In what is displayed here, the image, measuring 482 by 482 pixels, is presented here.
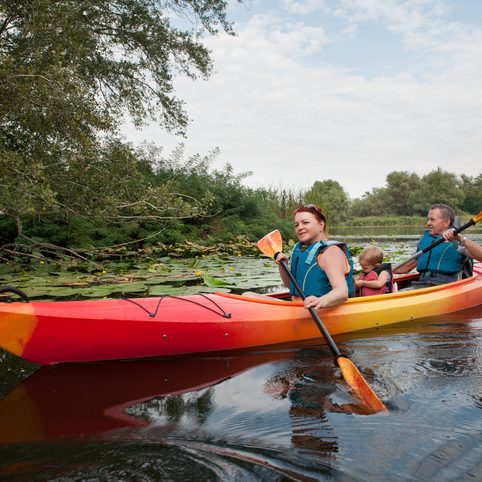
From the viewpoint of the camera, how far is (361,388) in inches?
97.4

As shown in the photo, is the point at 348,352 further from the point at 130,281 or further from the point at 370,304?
the point at 130,281

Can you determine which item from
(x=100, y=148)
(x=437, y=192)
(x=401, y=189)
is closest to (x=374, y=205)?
(x=401, y=189)

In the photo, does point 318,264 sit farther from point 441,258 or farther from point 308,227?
point 441,258

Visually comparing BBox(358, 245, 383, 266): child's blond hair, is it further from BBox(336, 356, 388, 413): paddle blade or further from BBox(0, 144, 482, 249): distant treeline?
BBox(0, 144, 482, 249): distant treeline

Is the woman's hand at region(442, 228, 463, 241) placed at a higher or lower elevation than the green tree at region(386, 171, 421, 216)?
lower

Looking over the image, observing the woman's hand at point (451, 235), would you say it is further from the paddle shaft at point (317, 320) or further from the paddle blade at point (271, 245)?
the paddle shaft at point (317, 320)

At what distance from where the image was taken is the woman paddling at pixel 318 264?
350 centimetres

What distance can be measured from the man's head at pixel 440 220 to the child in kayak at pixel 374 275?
944mm

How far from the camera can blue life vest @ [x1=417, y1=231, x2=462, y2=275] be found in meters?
5.07

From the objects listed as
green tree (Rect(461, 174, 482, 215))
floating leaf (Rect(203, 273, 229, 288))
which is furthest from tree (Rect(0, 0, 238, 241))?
green tree (Rect(461, 174, 482, 215))

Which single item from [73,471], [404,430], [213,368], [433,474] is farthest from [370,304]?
[73,471]

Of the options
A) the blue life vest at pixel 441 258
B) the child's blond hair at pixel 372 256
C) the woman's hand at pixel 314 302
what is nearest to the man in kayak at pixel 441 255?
the blue life vest at pixel 441 258

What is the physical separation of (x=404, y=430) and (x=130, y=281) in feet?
13.9

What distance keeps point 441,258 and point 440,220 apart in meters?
0.40
